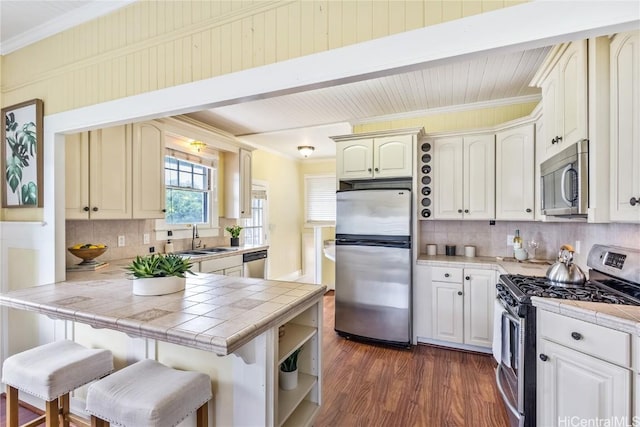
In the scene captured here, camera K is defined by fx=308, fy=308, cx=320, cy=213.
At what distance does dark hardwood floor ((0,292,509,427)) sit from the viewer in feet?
6.87

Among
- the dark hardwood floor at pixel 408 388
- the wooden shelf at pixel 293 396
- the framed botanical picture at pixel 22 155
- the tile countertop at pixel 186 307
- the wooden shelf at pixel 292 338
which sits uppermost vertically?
the framed botanical picture at pixel 22 155

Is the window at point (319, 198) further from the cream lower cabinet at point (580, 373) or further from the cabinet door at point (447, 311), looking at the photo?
the cream lower cabinet at point (580, 373)

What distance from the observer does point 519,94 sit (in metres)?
3.19

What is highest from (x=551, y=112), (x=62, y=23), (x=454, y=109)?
(x=62, y=23)

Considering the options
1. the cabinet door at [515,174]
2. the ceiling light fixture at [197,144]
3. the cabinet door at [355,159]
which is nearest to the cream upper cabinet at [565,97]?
the cabinet door at [515,174]

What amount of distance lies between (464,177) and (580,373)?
219 centimetres

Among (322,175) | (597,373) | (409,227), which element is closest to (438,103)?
(409,227)

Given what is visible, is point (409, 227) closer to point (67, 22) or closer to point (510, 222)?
point (510, 222)

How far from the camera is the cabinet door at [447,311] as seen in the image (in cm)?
310

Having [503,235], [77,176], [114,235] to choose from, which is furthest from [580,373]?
[114,235]

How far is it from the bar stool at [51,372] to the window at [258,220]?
3.53m

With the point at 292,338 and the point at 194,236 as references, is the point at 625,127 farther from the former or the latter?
the point at 194,236

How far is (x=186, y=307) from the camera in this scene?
1557mm

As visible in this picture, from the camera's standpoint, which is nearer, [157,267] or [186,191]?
[157,267]
